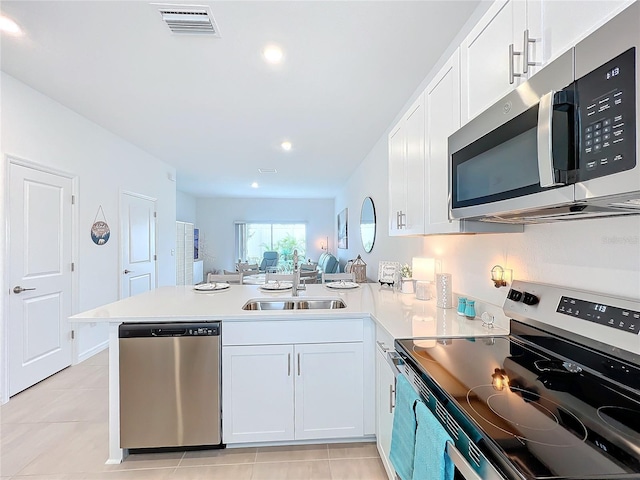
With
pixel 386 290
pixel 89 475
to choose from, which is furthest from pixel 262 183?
pixel 89 475

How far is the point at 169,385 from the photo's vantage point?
1850 millimetres

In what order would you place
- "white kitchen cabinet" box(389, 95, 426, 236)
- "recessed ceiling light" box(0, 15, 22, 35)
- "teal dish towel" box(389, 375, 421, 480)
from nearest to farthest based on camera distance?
1. "teal dish towel" box(389, 375, 421, 480)
2. "white kitchen cabinet" box(389, 95, 426, 236)
3. "recessed ceiling light" box(0, 15, 22, 35)

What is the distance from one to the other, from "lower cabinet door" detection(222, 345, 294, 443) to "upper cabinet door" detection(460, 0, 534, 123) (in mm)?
1584

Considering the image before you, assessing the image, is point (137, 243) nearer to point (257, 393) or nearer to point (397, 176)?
point (257, 393)

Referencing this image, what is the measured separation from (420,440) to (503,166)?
0.88 m

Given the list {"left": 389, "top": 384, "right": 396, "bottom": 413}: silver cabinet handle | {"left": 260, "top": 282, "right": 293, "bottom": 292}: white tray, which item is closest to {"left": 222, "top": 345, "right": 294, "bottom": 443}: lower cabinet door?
{"left": 389, "top": 384, "right": 396, "bottom": 413}: silver cabinet handle

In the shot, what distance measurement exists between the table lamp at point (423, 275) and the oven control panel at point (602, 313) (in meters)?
1.14

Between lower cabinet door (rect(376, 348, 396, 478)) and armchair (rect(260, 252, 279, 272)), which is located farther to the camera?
armchair (rect(260, 252, 279, 272))

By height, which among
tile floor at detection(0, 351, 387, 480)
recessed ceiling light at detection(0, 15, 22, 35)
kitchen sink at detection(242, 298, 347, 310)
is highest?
recessed ceiling light at detection(0, 15, 22, 35)

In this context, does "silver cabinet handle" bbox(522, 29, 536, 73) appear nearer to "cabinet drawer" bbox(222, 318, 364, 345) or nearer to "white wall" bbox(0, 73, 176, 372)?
"cabinet drawer" bbox(222, 318, 364, 345)

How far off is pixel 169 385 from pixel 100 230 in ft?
9.22

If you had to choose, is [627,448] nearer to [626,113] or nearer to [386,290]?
[626,113]

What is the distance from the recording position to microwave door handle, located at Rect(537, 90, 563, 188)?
2.37ft

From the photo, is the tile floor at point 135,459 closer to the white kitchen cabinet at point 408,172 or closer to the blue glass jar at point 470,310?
the blue glass jar at point 470,310
